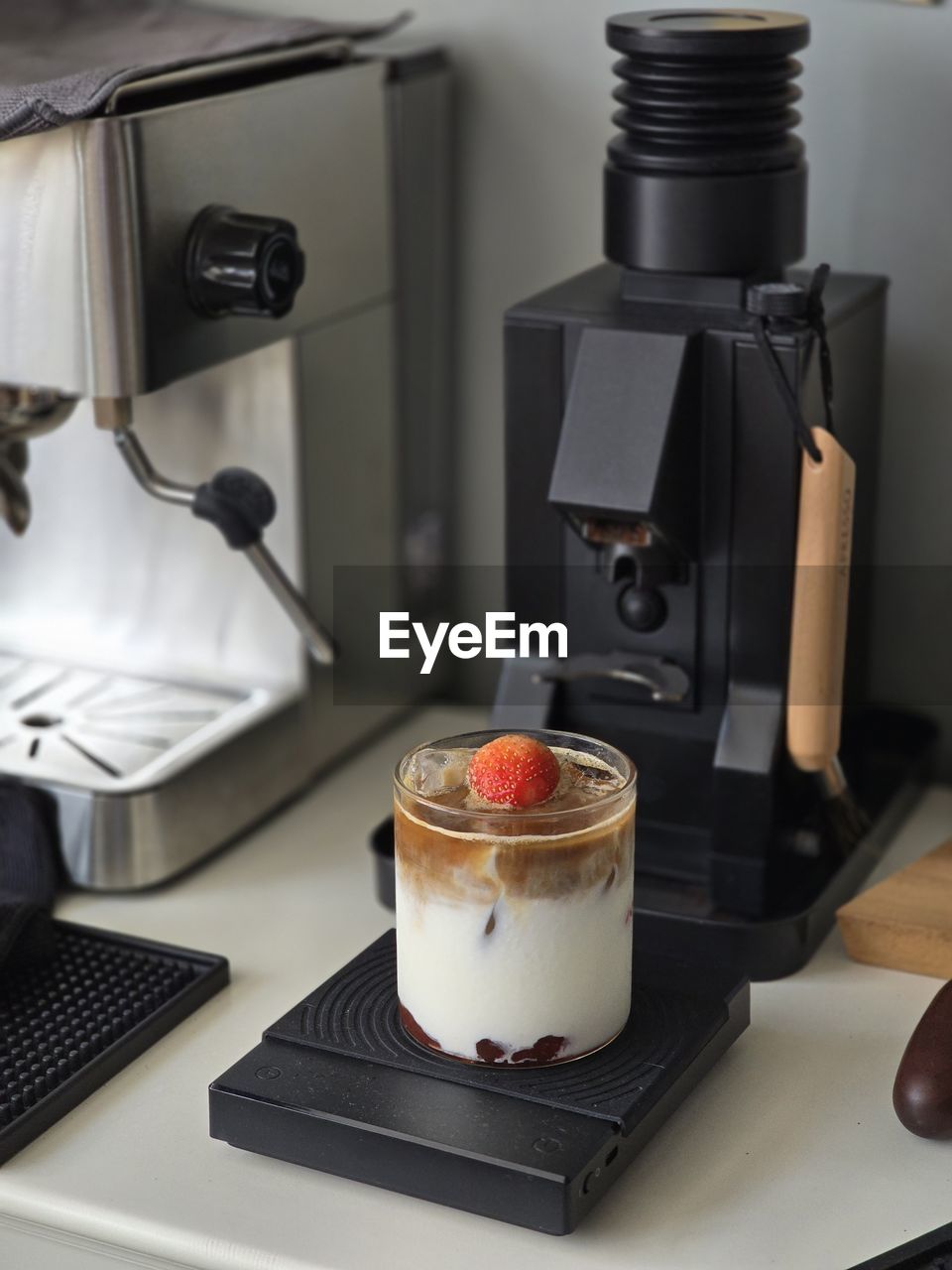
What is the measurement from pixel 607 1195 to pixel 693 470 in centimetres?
37

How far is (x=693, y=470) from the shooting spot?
906mm

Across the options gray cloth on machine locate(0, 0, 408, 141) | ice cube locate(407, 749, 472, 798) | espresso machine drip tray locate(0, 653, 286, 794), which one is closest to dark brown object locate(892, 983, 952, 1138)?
ice cube locate(407, 749, 472, 798)

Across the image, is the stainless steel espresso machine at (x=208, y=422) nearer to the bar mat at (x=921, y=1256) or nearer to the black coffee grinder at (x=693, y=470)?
the black coffee grinder at (x=693, y=470)

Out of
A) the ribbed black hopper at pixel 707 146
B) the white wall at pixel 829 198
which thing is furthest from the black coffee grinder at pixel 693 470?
A: the white wall at pixel 829 198

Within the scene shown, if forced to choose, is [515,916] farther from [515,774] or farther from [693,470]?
[693,470]

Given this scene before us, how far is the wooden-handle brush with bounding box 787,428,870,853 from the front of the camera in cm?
87

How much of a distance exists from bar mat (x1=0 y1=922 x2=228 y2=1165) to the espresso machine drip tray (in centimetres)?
12

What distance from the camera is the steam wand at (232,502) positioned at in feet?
3.18

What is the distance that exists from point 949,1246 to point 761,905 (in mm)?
257

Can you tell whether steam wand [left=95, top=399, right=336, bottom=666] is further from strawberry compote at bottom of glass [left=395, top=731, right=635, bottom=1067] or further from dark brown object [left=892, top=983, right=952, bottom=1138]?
dark brown object [left=892, top=983, right=952, bottom=1138]

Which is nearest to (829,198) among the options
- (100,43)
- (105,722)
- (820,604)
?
(820,604)

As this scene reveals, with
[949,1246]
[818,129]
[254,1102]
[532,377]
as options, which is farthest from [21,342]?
[949,1246]

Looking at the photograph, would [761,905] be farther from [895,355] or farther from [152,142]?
[152,142]

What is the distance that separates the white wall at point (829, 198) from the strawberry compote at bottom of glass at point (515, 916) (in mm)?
468
